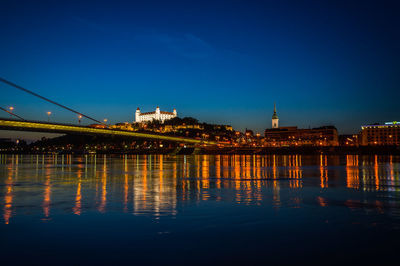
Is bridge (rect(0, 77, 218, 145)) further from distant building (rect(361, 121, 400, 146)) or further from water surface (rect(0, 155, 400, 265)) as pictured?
distant building (rect(361, 121, 400, 146))

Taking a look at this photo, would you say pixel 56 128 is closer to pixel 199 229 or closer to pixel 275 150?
pixel 199 229

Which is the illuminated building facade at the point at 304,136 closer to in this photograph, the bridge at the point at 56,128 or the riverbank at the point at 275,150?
the riverbank at the point at 275,150

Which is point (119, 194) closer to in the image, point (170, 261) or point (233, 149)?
point (170, 261)

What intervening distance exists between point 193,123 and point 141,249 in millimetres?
175461

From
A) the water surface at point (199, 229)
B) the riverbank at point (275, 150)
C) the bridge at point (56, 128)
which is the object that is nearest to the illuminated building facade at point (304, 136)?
the riverbank at point (275, 150)

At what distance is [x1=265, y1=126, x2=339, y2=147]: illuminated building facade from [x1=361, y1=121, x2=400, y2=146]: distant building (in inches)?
588

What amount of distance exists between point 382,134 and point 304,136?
4044cm

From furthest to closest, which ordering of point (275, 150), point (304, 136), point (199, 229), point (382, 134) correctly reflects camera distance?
point (304, 136) → point (382, 134) → point (275, 150) → point (199, 229)

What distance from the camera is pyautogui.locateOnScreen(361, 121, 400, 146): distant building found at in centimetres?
13925

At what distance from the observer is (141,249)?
5.95m

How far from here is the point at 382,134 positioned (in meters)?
144

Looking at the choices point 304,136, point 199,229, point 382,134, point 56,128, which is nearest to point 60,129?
point 56,128

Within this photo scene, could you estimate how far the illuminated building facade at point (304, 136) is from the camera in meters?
154

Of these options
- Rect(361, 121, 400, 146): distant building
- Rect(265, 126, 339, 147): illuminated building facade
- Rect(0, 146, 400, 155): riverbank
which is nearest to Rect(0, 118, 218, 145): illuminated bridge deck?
Rect(0, 146, 400, 155): riverbank
